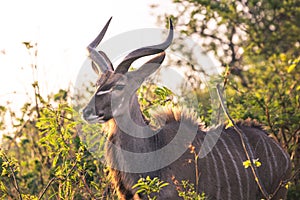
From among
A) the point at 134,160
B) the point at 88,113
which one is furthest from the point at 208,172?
the point at 88,113

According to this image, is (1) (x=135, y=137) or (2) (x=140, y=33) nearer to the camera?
(1) (x=135, y=137)

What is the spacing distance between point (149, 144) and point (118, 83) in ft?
1.57

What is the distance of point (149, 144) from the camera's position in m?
4.27

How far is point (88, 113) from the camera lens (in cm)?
399

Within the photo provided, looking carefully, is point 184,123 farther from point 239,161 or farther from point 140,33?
point 140,33

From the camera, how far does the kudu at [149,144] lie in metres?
4.14

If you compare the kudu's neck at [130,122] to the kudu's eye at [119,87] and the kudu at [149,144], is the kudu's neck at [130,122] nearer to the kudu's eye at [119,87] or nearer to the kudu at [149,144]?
the kudu at [149,144]

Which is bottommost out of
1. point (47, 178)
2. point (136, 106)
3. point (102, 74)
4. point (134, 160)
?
point (47, 178)

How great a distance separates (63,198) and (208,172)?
1.02 metres

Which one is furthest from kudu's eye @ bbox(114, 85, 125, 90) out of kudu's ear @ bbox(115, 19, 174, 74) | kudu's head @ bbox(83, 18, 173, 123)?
kudu's ear @ bbox(115, 19, 174, 74)

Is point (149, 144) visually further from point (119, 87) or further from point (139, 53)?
point (139, 53)

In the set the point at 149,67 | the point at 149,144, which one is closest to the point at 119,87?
the point at 149,67

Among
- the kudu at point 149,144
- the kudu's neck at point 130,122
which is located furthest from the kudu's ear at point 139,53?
the kudu's neck at point 130,122

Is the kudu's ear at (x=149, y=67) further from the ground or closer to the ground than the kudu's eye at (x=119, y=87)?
further from the ground
